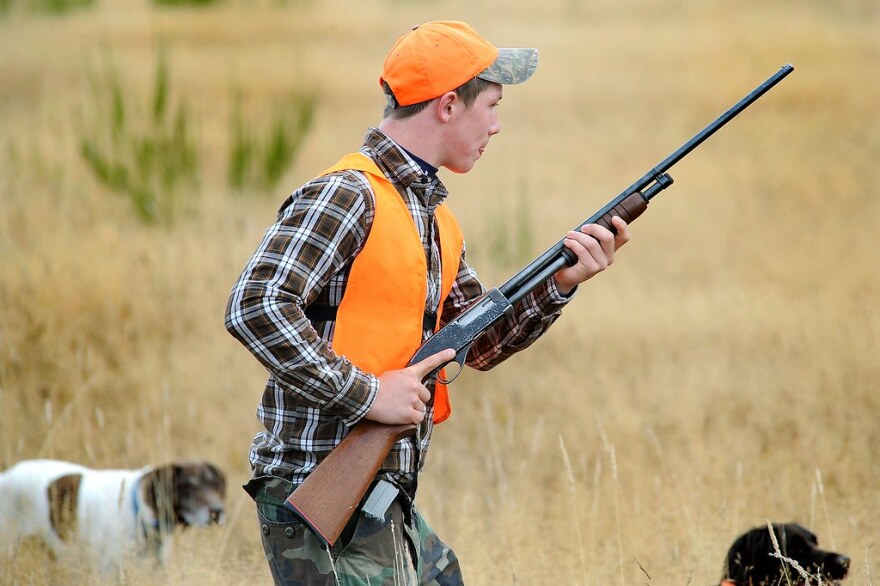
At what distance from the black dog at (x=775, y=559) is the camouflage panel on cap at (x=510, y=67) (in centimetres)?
178

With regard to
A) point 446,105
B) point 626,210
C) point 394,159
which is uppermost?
point 446,105

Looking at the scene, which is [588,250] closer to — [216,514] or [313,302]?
[313,302]

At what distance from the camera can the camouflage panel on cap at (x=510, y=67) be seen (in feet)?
9.39

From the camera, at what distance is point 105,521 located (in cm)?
485

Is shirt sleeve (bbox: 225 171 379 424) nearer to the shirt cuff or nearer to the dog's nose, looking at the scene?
the shirt cuff

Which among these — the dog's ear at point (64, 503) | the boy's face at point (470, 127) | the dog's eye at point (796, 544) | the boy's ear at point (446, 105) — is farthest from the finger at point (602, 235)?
the dog's ear at point (64, 503)

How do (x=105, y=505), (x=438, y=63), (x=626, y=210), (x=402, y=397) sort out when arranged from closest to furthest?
(x=402, y=397) < (x=438, y=63) < (x=626, y=210) < (x=105, y=505)

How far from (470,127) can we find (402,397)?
2.31ft

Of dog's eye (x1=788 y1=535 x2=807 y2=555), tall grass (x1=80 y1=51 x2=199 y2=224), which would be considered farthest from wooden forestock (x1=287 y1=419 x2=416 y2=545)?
tall grass (x1=80 y1=51 x2=199 y2=224)

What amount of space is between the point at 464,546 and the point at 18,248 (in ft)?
15.7

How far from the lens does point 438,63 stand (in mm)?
2783

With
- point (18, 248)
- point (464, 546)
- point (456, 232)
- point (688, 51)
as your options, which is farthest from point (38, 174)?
point (688, 51)

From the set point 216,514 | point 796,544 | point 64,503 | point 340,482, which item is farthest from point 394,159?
point 64,503

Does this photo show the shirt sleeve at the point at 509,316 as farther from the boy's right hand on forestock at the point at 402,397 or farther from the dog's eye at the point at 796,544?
the dog's eye at the point at 796,544
